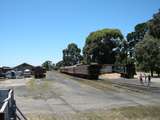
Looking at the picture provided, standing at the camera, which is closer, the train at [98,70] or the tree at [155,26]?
the train at [98,70]

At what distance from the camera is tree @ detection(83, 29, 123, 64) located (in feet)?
432

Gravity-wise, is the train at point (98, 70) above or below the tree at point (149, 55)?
below

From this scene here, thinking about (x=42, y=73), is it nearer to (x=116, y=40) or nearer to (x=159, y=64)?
(x=159, y=64)

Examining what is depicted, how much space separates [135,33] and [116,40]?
1593 cm

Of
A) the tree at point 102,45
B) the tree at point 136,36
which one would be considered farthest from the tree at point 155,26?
the tree at point 136,36

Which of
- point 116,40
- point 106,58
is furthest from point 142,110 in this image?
point 116,40

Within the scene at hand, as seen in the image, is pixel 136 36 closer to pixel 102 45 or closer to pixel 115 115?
pixel 102 45

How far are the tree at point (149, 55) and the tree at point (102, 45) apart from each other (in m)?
48.2

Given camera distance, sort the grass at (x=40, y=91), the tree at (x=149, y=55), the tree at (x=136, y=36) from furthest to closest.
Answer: the tree at (x=136, y=36), the tree at (x=149, y=55), the grass at (x=40, y=91)

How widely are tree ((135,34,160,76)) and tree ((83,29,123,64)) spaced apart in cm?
4825

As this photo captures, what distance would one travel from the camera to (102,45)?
134250 mm

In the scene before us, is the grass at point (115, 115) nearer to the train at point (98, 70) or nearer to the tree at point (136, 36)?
the train at point (98, 70)

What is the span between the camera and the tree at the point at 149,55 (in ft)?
259

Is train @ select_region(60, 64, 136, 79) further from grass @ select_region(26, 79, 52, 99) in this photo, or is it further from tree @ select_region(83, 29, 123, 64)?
tree @ select_region(83, 29, 123, 64)
